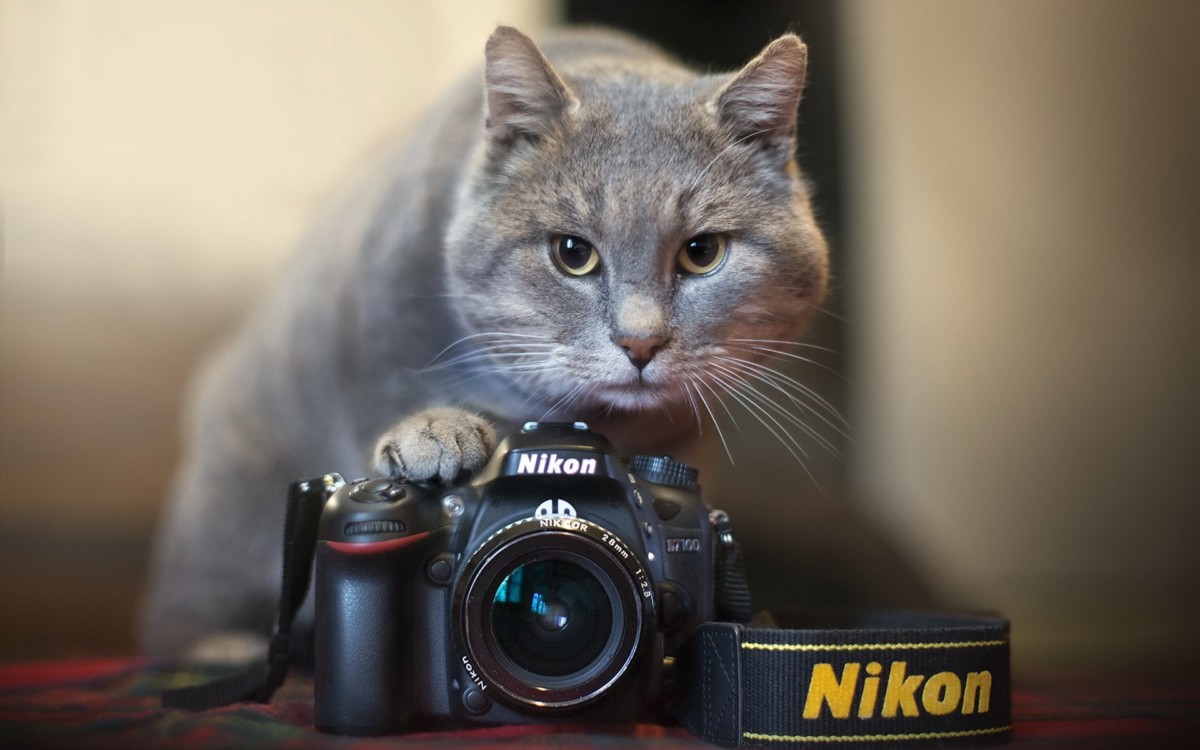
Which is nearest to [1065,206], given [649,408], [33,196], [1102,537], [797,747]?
[1102,537]

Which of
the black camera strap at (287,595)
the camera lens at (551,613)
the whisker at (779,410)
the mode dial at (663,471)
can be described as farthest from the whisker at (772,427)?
the black camera strap at (287,595)

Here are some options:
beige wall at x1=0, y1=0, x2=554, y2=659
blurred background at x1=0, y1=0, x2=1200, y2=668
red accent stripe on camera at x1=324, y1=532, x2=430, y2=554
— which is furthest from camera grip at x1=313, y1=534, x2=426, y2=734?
beige wall at x1=0, y1=0, x2=554, y2=659

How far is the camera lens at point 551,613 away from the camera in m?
0.63

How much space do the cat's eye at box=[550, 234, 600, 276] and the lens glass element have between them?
0.27m

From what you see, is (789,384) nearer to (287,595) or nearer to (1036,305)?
(287,595)

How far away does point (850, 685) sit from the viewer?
627 millimetres

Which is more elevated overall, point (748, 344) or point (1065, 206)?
point (1065, 206)

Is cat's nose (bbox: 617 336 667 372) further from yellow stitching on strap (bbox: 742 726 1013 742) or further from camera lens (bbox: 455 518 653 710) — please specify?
yellow stitching on strap (bbox: 742 726 1013 742)

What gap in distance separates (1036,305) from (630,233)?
33.0 inches

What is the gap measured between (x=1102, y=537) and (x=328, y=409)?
1121mm

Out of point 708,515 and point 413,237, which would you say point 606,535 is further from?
point 413,237

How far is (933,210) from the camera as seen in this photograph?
1344 mm

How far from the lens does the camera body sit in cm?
63

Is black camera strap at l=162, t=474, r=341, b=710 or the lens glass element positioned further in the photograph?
black camera strap at l=162, t=474, r=341, b=710
